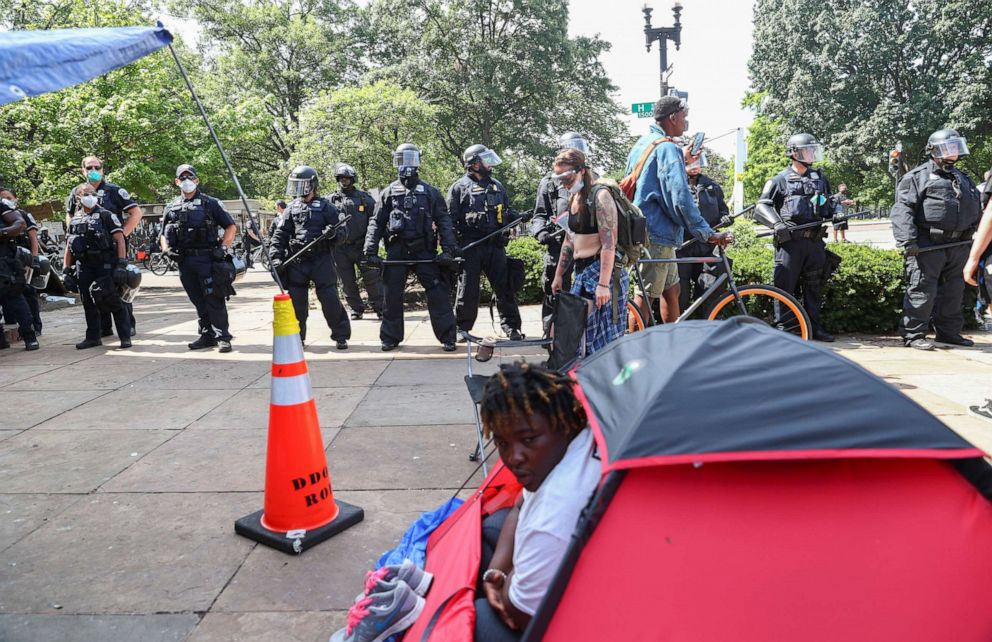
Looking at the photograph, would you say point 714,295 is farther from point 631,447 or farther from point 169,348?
point 169,348

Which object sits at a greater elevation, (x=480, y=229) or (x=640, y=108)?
(x=640, y=108)

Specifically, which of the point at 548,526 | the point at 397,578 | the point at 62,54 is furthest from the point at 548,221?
the point at 548,526

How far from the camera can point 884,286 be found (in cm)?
746

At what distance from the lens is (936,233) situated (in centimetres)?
656

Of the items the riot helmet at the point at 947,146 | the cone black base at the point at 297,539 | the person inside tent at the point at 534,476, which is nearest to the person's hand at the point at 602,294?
the cone black base at the point at 297,539

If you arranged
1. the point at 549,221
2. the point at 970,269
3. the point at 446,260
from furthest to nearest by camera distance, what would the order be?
the point at 446,260, the point at 549,221, the point at 970,269

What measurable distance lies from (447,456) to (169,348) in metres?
5.41

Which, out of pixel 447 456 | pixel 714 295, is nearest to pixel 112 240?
pixel 447 456

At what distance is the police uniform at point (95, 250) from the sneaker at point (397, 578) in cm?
698

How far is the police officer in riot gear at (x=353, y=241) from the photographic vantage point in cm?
932

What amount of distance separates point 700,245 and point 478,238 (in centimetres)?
232

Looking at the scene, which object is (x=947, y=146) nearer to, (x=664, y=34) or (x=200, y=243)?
(x=200, y=243)

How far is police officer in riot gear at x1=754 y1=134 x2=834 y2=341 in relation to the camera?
688 centimetres

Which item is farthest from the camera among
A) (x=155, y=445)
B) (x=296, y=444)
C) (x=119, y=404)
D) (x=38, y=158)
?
(x=38, y=158)
